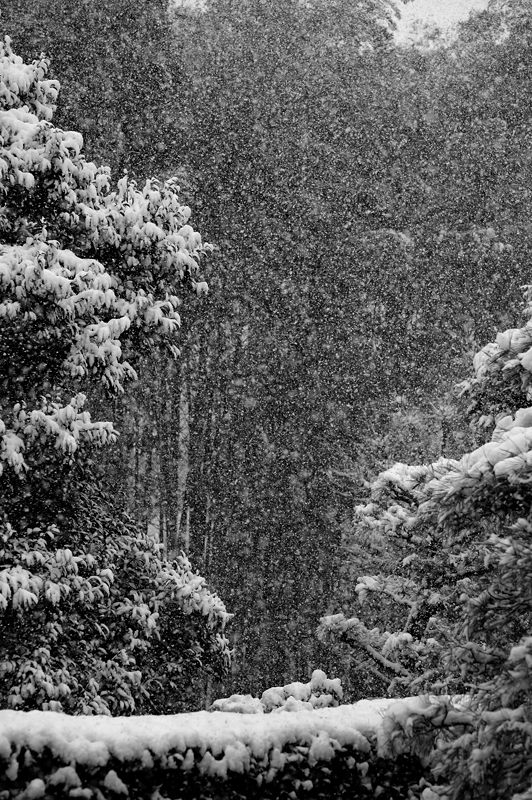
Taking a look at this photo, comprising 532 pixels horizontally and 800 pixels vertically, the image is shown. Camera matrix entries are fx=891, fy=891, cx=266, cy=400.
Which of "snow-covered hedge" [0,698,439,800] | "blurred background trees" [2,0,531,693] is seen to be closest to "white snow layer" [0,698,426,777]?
"snow-covered hedge" [0,698,439,800]

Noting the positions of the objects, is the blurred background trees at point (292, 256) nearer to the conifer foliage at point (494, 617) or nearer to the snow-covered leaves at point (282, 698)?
the snow-covered leaves at point (282, 698)

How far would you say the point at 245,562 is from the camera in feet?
50.5

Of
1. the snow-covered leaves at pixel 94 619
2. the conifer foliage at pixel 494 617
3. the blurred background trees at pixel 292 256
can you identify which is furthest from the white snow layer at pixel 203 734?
the blurred background trees at pixel 292 256

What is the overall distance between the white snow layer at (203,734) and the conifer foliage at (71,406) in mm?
2905

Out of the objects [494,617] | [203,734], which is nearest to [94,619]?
[203,734]

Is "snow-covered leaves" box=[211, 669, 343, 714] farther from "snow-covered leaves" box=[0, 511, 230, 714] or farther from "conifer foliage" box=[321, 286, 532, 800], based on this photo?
"conifer foliage" box=[321, 286, 532, 800]

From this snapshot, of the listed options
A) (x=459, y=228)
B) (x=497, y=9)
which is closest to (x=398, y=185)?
(x=459, y=228)

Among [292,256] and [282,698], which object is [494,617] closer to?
[282,698]

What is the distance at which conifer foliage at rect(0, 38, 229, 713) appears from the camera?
6.66m

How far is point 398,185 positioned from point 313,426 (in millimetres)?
5080

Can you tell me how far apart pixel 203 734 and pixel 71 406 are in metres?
3.76

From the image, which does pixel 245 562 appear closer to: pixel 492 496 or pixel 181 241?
pixel 181 241

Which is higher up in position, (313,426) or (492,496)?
(313,426)

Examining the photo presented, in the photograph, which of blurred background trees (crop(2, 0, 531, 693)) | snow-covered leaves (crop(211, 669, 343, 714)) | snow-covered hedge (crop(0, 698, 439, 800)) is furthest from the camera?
blurred background trees (crop(2, 0, 531, 693))
